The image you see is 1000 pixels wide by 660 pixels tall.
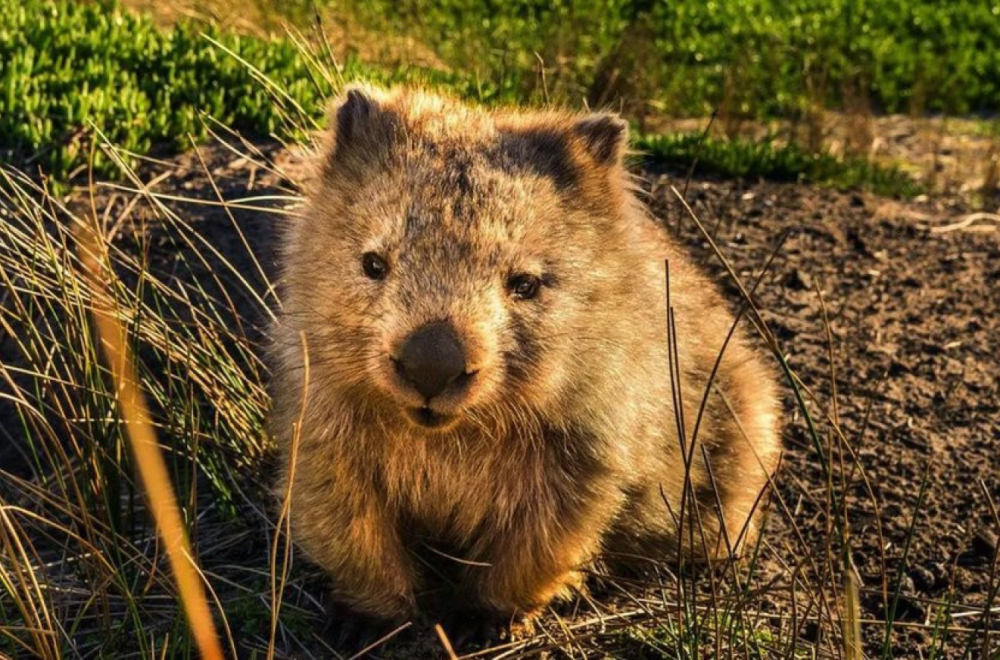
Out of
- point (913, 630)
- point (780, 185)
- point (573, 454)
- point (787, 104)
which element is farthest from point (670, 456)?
point (787, 104)

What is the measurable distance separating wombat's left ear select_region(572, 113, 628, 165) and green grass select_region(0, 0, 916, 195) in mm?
1319

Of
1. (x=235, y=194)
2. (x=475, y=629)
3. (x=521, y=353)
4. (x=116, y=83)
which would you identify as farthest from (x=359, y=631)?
(x=116, y=83)

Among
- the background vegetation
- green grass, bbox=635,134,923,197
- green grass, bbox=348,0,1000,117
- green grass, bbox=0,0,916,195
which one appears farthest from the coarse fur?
green grass, bbox=348,0,1000,117

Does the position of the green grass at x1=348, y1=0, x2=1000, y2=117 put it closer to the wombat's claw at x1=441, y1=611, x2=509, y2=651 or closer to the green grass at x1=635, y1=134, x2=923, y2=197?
the green grass at x1=635, y1=134, x2=923, y2=197

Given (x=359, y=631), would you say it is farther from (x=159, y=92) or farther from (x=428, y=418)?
(x=159, y=92)

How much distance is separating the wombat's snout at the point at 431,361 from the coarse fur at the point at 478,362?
55 millimetres

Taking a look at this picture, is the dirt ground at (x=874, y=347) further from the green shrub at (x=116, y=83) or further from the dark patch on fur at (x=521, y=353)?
the dark patch on fur at (x=521, y=353)

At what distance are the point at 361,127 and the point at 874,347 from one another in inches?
108

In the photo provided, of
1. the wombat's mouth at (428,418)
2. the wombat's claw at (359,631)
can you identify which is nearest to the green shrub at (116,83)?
the wombat's claw at (359,631)

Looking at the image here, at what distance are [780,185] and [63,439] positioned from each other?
13.0 ft

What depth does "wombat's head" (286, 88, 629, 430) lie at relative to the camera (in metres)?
2.95

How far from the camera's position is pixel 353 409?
3.31 m

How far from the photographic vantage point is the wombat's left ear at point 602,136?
361cm

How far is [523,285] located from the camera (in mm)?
3189
